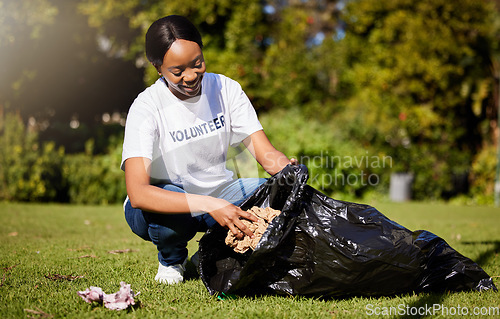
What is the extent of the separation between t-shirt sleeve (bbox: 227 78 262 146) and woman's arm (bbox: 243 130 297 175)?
0.04 m

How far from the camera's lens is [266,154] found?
266 cm

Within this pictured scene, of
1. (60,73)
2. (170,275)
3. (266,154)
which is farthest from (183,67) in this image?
(60,73)

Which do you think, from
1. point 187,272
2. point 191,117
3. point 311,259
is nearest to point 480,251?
point 311,259

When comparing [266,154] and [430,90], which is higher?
[430,90]

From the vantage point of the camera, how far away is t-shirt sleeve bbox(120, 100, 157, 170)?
228cm

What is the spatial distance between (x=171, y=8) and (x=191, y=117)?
7.53 metres

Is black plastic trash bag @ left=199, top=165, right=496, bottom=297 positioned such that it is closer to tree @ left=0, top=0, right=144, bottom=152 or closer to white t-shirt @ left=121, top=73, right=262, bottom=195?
white t-shirt @ left=121, top=73, right=262, bottom=195

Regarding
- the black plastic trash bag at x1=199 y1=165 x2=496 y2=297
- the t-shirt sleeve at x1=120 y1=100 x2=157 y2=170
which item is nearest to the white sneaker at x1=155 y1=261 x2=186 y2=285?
the black plastic trash bag at x1=199 y1=165 x2=496 y2=297

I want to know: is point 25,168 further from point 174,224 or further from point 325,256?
point 325,256

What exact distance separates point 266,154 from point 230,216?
2.16ft

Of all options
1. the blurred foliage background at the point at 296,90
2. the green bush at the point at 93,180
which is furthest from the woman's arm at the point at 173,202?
the green bush at the point at 93,180

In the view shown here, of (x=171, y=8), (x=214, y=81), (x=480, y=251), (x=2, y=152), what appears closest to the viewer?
(x=214, y=81)

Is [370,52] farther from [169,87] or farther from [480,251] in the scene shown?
[169,87]

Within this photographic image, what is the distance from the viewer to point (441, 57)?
9945 mm
